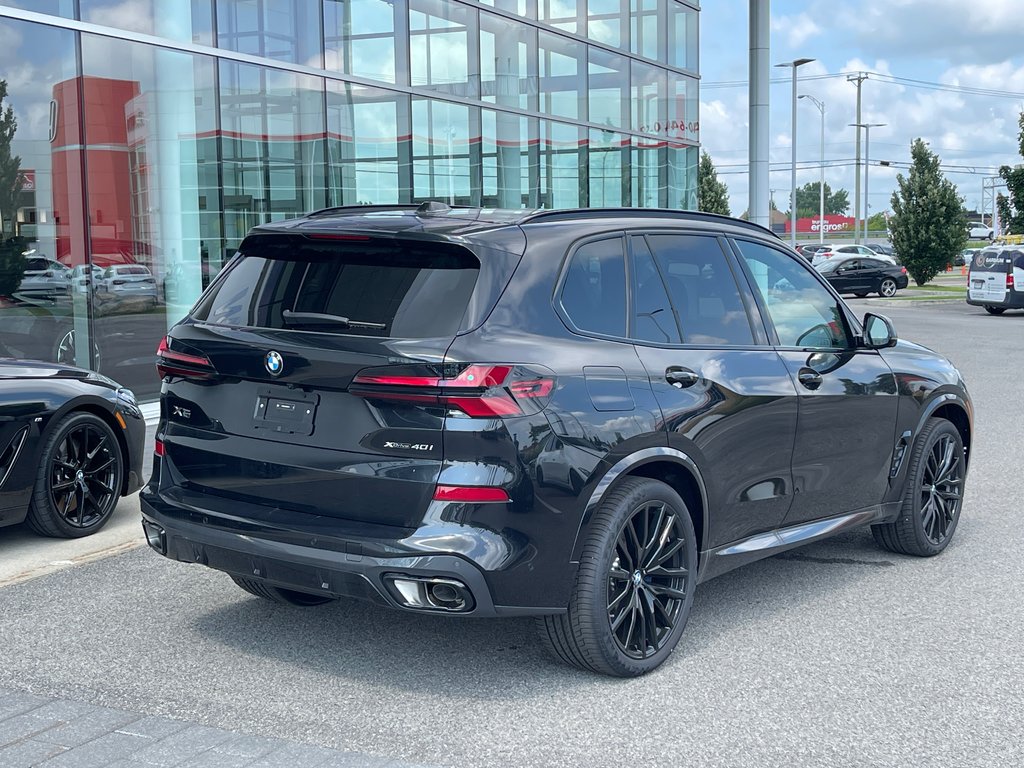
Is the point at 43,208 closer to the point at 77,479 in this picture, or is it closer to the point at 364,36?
the point at 364,36

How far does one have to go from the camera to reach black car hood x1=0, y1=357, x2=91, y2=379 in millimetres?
6555

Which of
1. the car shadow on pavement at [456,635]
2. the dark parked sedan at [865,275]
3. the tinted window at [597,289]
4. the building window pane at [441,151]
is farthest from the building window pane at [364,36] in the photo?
the dark parked sedan at [865,275]

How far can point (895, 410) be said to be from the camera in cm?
604

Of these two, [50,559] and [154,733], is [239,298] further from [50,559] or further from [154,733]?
[50,559]

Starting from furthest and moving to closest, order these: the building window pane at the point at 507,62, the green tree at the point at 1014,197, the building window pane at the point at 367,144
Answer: the green tree at the point at 1014,197
the building window pane at the point at 507,62
the building window pane at the point at 367,144

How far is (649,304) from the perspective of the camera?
4.81 metres

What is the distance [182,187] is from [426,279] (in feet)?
35.8

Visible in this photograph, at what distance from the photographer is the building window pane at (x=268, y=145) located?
14.9 metres

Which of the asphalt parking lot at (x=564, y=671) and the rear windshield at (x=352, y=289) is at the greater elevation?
the rear windshield at (x=352, y=289)

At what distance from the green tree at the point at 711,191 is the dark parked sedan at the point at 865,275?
16618 mm

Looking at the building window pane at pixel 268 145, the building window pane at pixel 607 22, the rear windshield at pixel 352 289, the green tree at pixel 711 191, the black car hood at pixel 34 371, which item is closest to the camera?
the rear windshield at pixel 352 289

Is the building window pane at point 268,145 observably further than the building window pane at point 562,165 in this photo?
No

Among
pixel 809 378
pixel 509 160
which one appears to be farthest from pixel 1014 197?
pixel 809 378

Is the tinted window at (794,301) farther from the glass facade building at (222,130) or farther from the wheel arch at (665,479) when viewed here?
the glass facade building at (222,130)
